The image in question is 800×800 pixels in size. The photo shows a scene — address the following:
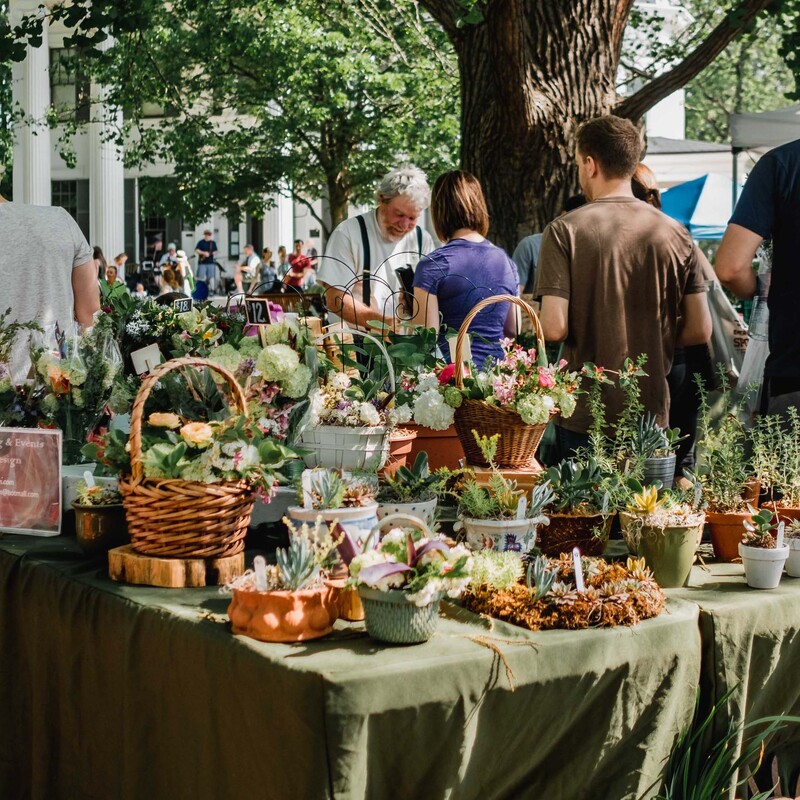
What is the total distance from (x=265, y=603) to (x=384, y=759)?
1.00 ft

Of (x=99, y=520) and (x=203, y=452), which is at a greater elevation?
(x=203, y=452)

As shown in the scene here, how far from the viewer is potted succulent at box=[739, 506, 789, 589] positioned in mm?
2121

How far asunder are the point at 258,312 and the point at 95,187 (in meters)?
27.1

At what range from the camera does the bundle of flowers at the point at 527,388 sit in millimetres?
2518

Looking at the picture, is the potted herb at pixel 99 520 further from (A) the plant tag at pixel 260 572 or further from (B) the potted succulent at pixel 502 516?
(B) the potted succulent at pixel 502 516

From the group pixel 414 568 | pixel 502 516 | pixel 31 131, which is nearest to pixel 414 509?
pixel 502 516

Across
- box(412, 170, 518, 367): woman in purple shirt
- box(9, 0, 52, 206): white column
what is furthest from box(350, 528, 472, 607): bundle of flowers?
box(9, 0, 52, 206): white column

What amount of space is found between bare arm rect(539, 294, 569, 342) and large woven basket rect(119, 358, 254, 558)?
3.93ft

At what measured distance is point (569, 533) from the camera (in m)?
2.24

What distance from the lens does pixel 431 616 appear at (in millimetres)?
1741

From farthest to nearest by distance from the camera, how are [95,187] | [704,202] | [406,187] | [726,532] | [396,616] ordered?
1. [95,187]
2. [704,202]
3. [406,187]
4. [726,532]
5. [396,616]

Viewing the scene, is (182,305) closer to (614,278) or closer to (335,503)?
(614,278)

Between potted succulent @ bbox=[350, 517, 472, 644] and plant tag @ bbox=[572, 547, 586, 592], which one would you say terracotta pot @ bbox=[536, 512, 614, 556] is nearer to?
plant tag @ bbox=[572, 547, 586, 592]

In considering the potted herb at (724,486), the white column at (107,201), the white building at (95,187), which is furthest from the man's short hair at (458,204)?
the white column at (107,201)
